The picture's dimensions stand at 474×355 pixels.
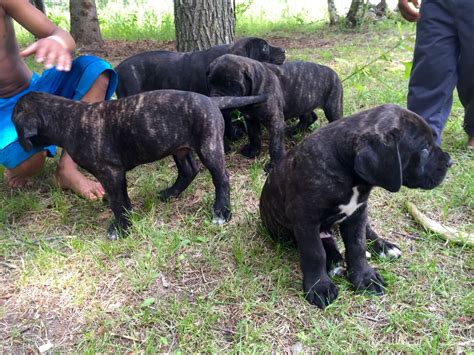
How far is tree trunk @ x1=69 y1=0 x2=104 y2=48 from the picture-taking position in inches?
408

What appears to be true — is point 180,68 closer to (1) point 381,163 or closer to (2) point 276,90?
(2) point 276,90

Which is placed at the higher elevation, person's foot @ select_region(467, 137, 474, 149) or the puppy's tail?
the puppy's tail

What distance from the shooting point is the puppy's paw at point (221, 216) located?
4.05 meters

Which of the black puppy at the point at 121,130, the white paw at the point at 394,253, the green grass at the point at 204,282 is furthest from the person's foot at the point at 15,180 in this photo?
the white paw at the point at 394,253

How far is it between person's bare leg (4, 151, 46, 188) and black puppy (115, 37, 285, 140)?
1359 mm

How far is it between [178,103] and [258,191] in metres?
1.18

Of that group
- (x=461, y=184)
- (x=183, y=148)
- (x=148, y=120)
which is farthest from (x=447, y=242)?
(x=148, y=120)

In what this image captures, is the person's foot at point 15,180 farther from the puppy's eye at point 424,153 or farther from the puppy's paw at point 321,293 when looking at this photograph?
the puppy's eye at point 424,153

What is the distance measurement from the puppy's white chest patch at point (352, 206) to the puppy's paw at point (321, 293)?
458 mm

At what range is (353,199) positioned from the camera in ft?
9.59

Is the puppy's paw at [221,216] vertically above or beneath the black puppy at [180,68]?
beneath

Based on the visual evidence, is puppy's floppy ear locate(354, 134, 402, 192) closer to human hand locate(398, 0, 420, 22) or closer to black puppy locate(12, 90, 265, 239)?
black puppy locate(12, 90, 265, 239)

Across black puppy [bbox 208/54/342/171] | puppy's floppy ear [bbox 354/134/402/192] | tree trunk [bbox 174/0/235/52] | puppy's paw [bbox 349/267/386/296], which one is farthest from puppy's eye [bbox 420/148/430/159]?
tree trunk [bbox 174/0/235/52]

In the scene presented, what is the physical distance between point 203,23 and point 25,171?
3120 millimetres
